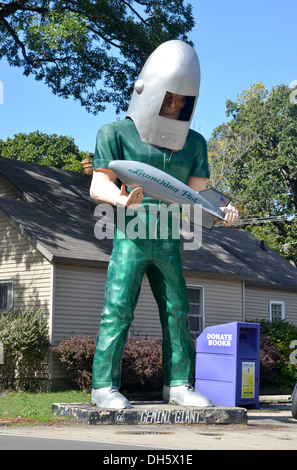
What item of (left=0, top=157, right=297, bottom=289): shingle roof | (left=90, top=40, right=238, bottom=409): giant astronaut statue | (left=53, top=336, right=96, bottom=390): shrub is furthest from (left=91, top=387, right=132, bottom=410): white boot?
(left=0, top=157, right=297, bottom=289): shingle roof

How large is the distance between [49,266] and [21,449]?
378 inches

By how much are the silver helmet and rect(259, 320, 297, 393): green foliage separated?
9508 millimetres

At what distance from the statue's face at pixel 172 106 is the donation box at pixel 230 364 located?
4.51 metres

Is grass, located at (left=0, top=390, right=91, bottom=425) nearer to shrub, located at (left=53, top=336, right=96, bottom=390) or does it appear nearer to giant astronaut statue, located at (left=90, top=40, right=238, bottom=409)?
shrub, located at (left=53, top=336, right=96, bottom=390)

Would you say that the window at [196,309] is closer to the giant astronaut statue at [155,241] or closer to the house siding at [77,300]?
the house siding at [77,300]

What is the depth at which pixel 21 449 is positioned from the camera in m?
6.57

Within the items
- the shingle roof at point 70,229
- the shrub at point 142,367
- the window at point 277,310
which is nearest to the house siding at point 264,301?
the window at point 277,310

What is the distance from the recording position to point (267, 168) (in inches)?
1487

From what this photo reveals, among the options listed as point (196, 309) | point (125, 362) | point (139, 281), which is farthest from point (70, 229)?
point (139, 281)

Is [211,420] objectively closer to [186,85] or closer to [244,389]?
[244,389]

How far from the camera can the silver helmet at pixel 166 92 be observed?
9.27 m

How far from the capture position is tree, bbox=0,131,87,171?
129 feet

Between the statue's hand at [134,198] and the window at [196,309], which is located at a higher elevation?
the statue's hand at [134,198]
